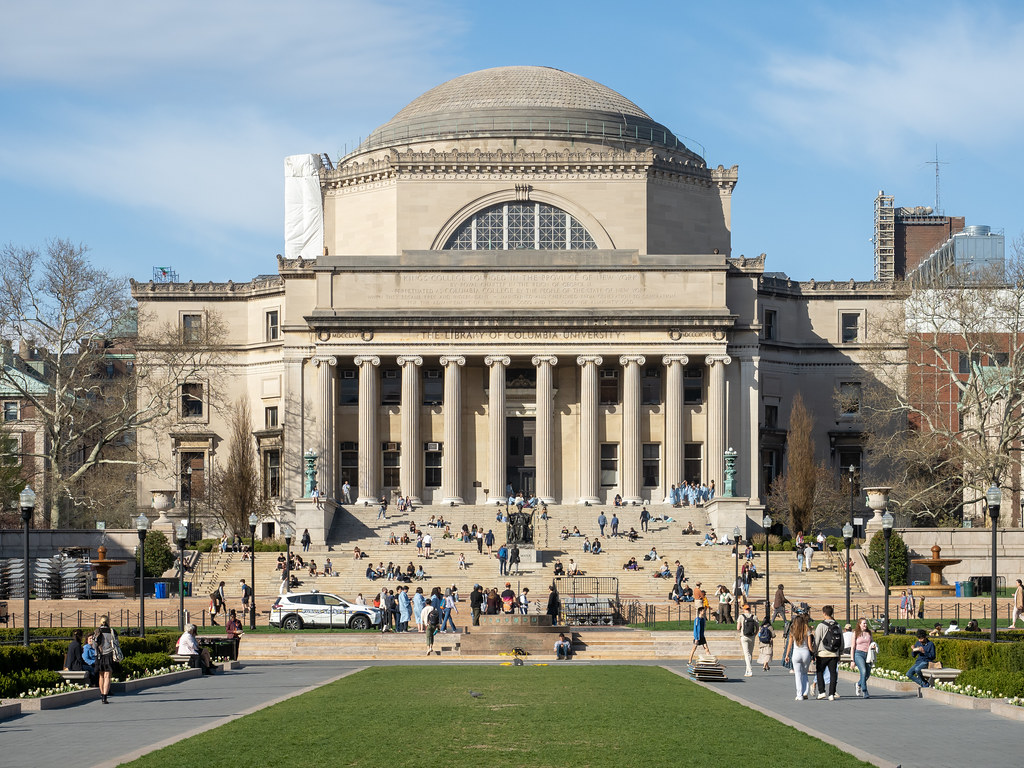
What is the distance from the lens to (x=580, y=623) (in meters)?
52.3

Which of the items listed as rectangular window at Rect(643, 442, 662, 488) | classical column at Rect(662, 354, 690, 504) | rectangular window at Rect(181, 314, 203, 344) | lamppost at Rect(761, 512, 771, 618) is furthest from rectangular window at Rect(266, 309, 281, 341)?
lamppost at Rect(761, 512, 771, 618)

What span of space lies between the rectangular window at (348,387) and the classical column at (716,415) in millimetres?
19241

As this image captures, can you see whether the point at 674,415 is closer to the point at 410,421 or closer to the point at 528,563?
the point at 410,421

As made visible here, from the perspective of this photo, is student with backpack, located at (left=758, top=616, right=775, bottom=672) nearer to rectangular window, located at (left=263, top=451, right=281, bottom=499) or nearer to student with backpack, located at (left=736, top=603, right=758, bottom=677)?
student with backpack, located at (left=736, top=603, right=758, bottom=677)

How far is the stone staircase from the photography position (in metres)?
63.7

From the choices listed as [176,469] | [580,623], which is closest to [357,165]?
[176,469]

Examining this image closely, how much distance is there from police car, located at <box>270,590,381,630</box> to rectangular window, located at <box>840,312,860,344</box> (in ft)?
162

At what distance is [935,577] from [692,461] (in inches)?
861

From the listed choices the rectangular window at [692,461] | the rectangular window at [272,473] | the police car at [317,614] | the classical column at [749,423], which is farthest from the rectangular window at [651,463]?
the police car at [317,614]

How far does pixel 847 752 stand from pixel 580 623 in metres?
30.6

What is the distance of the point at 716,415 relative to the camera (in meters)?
82.6

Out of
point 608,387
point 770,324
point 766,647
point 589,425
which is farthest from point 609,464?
point 766,647

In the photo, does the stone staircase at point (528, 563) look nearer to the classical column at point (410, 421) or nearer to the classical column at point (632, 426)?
the classical column at point (632, 426)

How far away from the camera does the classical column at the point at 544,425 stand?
8181 cm
